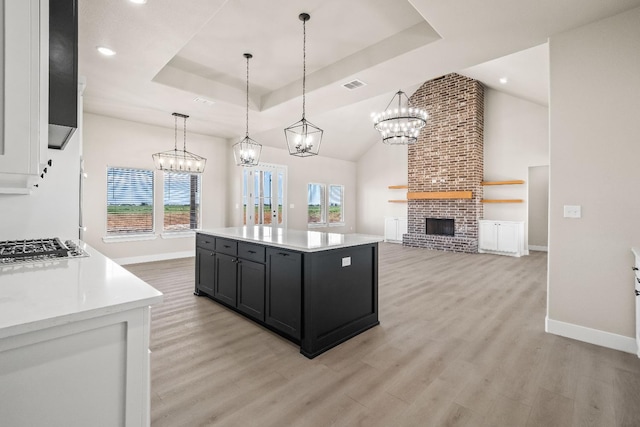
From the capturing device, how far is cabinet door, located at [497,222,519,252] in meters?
7.21

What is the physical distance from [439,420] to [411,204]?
7.76 meters

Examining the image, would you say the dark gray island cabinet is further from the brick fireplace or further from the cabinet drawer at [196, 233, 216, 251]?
the brick fireplace

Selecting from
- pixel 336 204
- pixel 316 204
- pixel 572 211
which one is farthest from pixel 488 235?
pixel 572 211

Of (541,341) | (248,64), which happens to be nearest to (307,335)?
(541,341)

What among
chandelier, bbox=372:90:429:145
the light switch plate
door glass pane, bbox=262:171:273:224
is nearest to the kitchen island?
the light switch plate

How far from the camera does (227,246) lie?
3.53 meters

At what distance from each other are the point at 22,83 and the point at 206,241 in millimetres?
3054

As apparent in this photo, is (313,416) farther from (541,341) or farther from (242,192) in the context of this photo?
(242,192)

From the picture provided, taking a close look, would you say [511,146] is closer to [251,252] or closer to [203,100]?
[203,100]

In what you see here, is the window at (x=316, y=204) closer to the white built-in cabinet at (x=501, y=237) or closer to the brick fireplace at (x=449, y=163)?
the brick fireplace at (x=449, y=163)

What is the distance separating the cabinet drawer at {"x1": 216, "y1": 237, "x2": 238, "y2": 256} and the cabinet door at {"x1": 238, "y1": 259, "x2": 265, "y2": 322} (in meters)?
0.17

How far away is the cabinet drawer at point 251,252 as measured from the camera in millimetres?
3041

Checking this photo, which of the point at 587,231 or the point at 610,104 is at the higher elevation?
the point at 610,104

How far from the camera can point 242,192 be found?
7.61 metres
